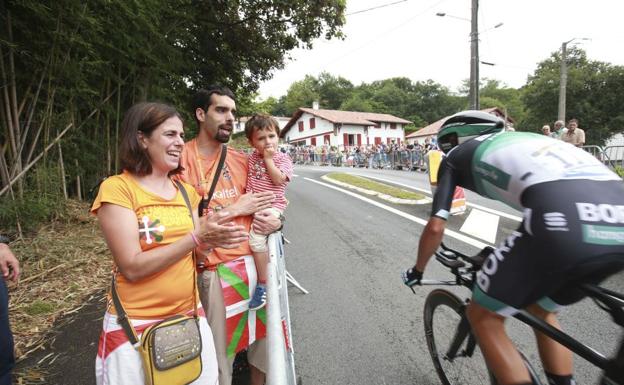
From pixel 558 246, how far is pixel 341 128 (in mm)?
52047

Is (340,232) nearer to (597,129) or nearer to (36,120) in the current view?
(36,120)

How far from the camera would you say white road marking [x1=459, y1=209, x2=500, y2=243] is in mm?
5819

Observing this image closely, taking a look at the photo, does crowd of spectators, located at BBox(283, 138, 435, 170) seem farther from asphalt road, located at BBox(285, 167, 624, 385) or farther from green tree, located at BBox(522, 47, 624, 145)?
green tree, located at BBox(522, 47, 624, 145)

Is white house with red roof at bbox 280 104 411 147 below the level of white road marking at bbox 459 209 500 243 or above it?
above

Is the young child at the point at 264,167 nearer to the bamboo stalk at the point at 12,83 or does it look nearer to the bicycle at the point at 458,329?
the bicycle at the point at 458,329

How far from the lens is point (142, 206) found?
1578 millimetres

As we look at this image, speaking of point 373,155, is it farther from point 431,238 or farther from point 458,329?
point 431,238

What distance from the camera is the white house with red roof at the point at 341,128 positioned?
5256cm

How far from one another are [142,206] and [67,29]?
Answer: 4.58 metres

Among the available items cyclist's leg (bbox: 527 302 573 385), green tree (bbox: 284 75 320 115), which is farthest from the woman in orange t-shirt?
green tree (bbox: 284 75 320 115)

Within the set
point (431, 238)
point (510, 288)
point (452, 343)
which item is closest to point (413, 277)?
point (431, 238)

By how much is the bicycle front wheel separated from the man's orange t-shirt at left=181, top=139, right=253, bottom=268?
4.66ft

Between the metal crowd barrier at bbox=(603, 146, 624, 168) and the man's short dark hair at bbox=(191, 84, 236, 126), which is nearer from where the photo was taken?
the man's short dark hair at bbox=(191, 84, 236, 126)

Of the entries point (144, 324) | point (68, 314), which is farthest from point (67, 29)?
point (144, 324)
